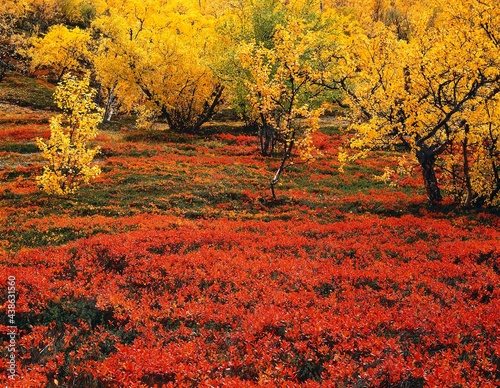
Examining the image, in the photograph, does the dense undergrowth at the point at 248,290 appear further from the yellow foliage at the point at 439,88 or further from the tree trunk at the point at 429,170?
the yellow foliage at the point at 439,88

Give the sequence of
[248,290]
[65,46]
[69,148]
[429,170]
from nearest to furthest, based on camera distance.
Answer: [248,290] < [429,170] < [69,148] < [65,46]

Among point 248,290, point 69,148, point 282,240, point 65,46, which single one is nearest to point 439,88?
point 282,240

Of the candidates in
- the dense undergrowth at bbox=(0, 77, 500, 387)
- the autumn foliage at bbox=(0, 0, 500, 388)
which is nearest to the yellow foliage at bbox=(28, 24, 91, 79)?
the autumn foliage at bbox=(0, 0, 500, 388)

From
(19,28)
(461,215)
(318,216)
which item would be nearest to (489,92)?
(461,215)

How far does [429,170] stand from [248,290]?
14433 millimetres

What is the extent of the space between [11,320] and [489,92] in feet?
68.4

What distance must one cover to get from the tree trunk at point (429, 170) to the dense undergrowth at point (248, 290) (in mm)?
→ 955

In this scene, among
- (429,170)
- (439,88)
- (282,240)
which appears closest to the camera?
(282,240)

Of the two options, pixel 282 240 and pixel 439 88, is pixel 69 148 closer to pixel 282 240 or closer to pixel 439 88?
pixel 282 240

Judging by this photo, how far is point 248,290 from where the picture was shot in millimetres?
11172

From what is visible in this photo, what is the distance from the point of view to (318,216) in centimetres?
2070

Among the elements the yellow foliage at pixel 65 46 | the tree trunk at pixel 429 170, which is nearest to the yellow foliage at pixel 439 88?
the tree trunk at pixel 429 170

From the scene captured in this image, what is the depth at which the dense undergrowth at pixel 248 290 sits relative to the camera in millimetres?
7613

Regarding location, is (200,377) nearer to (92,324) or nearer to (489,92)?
(92,324)
